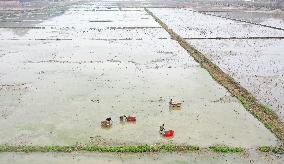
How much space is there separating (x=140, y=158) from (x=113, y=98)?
3755 mm

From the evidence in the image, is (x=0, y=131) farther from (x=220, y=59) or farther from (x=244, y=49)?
(x=244, y=49)

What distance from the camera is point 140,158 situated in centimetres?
780

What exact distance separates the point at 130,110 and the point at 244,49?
A: 1021 cm

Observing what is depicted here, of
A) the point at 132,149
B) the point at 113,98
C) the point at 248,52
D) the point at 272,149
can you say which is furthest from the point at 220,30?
the point at 132,149

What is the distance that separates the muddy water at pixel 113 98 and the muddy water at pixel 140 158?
0.52m

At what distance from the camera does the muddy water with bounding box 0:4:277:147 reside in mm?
8773

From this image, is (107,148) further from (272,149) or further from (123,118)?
(272,149)

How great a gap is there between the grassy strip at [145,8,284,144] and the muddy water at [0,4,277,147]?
0.21 m

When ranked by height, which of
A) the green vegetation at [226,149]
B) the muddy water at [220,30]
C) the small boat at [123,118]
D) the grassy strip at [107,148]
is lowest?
the green vegetation at [226,149]

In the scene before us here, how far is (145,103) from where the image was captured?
10.9 meters

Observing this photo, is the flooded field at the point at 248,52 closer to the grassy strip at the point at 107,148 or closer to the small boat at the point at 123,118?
the grassy strip at the point at 107,148

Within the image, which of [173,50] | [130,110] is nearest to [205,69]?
[173,50]

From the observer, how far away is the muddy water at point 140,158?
25.1 ft

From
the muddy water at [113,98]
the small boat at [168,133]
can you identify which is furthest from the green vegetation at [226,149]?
the small boat at [168,133]
